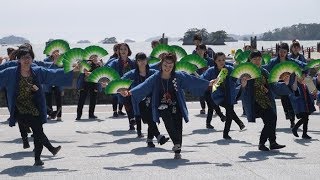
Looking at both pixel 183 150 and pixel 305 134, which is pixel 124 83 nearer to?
pixel 183 150

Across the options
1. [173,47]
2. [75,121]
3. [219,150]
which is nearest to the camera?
[219,150]

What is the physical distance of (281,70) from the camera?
9.14 meters

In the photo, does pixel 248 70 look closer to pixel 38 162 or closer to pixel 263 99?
pixel 263 99

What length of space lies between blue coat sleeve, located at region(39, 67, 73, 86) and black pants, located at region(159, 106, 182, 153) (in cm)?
137

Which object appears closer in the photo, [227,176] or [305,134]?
[227,176]

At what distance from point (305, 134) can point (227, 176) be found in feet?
11.5

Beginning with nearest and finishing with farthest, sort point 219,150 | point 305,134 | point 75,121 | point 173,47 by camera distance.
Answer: point 219,150
point 305,134
point 173,47
point 75,121

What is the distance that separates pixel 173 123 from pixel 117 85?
4.64ft

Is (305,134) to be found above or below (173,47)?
below

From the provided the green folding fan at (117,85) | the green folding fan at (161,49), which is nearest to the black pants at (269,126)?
the green folding fan at (117,85)

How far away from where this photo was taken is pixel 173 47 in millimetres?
12102

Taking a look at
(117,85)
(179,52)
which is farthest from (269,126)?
(179,52)

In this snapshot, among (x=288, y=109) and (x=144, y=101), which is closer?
(x=144, y=101)

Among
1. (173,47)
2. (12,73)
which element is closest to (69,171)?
(12,73)
